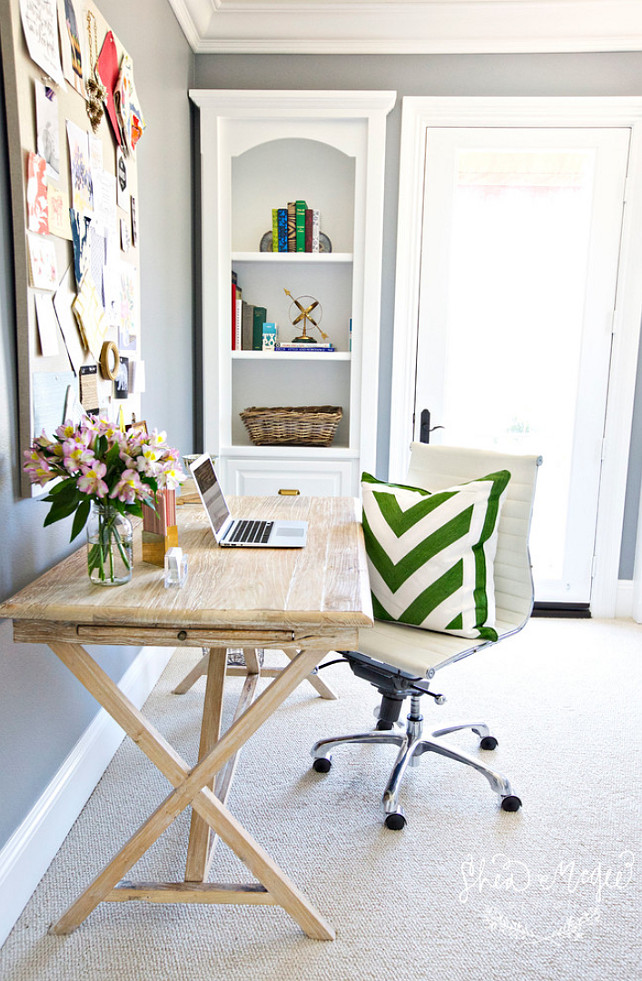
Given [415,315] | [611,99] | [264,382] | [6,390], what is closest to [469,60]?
[611,99]

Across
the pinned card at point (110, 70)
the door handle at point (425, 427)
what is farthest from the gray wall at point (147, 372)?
the door handle at point (425, 427)

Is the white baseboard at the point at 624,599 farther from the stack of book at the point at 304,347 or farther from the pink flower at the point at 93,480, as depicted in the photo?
the pink flower at the point at 93,480

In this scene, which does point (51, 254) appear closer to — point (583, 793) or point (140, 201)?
point (140, 201)

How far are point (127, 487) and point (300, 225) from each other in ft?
7.26

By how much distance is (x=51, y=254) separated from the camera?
1.64 meters

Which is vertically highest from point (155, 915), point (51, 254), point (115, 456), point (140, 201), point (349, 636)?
point (140, 201)

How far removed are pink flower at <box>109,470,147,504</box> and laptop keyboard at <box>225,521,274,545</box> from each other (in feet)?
1.42

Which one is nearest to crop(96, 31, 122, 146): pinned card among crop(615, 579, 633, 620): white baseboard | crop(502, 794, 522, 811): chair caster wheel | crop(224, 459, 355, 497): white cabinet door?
crop(224, 459, 355, 497): white cabinet door

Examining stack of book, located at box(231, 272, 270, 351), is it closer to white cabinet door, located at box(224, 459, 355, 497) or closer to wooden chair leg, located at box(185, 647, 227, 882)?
white cabinet door, located at box(224, 459, 355, 497)

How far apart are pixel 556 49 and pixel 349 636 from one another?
299 centimetres

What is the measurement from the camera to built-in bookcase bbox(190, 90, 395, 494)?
318cm

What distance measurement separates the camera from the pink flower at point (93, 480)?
1.38 meters

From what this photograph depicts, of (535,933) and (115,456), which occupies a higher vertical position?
(115,456)

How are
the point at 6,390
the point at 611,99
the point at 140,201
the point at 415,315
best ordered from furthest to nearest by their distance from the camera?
the point at 415,315
the point at 611,99
the point at 140,201
the point at 6,390
